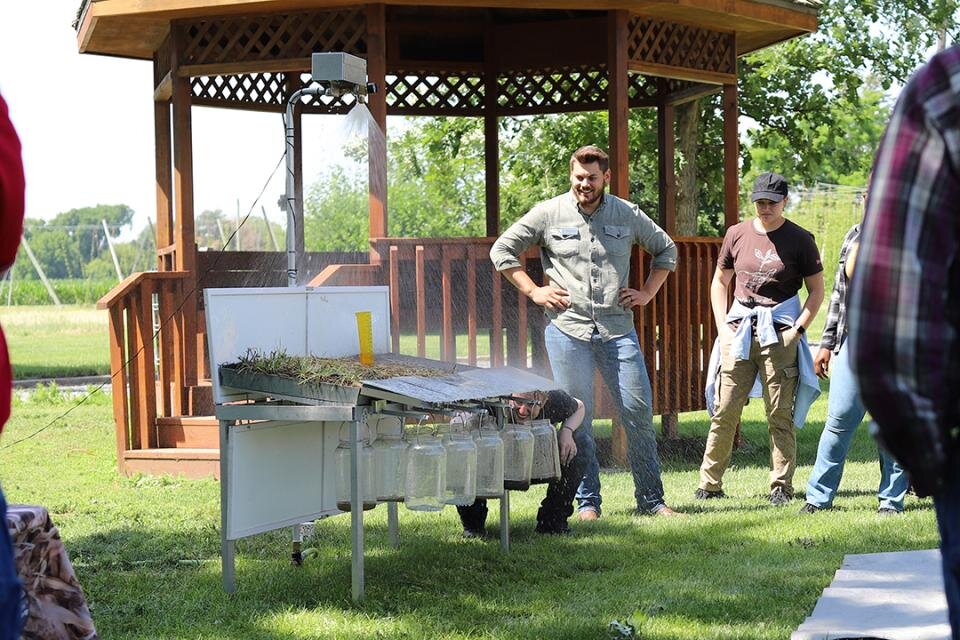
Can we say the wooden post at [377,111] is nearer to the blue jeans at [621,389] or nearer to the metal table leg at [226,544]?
the blue jeans at [621,389]

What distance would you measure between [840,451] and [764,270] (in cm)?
114

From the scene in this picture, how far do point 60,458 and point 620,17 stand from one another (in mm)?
5558

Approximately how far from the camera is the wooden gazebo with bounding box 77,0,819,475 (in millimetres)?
9070

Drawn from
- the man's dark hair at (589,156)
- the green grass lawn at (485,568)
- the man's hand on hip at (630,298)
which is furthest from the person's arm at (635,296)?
the green grass lawn at (485,568)

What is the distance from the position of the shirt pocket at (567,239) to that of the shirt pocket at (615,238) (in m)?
0.16

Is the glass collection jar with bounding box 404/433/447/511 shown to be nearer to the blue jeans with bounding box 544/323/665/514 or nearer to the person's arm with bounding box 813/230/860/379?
the blue jeans with bounding box 544/323/665/514

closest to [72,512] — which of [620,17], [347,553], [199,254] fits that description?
[347,553]

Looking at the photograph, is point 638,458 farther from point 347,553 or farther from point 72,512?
point 72,512

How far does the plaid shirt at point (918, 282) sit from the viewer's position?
6.37ft

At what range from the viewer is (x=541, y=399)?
648 cm

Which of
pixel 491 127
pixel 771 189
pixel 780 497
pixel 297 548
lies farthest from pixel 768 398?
pixel 491 127

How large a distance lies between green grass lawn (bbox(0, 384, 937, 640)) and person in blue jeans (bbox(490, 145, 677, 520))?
1.09 ft

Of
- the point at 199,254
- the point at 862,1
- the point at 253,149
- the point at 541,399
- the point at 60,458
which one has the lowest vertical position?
the point at 60,458

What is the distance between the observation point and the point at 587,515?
23.6 feet
